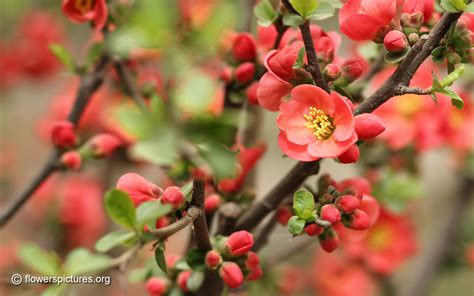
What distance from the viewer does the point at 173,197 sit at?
1.73 ft

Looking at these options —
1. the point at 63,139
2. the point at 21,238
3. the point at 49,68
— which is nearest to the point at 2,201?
the point at 21,238

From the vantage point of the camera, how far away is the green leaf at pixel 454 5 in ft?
1.77

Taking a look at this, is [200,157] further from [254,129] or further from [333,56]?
[254,129]

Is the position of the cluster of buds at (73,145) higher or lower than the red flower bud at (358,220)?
lower

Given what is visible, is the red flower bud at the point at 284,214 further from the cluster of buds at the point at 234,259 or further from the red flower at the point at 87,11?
the red flower at the point at 87,11

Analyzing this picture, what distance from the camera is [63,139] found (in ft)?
2.70

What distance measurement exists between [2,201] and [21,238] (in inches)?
6.0

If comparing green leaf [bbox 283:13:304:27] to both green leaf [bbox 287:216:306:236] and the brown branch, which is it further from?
the brown branch

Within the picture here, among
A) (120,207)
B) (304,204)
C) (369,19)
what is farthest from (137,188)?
(369,19)

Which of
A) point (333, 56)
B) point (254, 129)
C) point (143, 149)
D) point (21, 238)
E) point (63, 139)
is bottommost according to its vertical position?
point (21, 238)

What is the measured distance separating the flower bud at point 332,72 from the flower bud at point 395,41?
5 cm

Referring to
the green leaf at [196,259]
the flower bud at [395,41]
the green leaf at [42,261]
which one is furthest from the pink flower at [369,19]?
the green leaf at [42,261]

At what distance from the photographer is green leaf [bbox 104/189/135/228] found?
0.53 metres

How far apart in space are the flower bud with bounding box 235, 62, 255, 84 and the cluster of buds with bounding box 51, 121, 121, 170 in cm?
21
